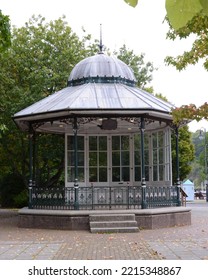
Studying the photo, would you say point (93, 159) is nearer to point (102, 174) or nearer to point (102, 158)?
point (102, 158)

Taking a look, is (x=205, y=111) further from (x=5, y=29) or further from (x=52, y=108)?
(x=52, y=108)

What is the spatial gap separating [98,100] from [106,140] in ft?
12.0

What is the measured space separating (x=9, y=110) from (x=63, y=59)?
12.2 ft

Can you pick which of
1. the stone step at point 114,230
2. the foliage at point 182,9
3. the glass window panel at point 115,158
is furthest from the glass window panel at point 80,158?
the foliage at point 182,9

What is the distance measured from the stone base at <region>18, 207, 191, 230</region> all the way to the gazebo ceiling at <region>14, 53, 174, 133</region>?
3.29 meters

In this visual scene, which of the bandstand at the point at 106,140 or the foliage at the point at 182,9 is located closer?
the foliage at the point at 182,9

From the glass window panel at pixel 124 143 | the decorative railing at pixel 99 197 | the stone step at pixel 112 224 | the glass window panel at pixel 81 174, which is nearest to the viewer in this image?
the stone step at pixel 112 224

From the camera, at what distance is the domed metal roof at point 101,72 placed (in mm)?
16859

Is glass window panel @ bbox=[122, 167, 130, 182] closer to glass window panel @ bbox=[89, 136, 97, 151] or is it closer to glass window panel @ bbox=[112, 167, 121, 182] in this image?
glass window panel @ bbox=[112, 167, 121, 182]

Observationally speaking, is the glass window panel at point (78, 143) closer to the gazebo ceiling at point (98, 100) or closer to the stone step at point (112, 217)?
the gazebo ceiling at point (98, 100)

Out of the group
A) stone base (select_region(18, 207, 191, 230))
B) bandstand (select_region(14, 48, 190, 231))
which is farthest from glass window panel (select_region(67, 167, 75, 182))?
stone base (select_region(18, 207, 191, 230))

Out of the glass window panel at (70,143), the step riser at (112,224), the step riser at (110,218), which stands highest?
the glass window panel at (70,143)

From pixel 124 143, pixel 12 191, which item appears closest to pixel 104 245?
pixel 124 143

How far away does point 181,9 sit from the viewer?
1.25 metres
